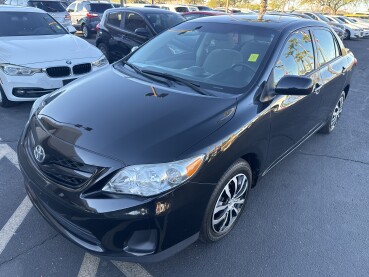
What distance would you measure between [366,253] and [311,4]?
4480cm

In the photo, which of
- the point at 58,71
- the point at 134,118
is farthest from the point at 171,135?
the point at 58,71

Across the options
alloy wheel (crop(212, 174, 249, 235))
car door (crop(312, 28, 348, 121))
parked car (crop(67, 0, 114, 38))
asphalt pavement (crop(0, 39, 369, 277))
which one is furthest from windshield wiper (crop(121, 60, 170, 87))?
parked car (crop(67, 0, 114, 38))

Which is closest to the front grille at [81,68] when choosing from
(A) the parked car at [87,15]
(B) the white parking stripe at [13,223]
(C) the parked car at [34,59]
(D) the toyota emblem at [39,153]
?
(C) the parked car at [34,59]

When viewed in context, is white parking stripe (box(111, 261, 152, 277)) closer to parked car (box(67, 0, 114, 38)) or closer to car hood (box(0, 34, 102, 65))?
car hood (box(0, 34, 102, 65))

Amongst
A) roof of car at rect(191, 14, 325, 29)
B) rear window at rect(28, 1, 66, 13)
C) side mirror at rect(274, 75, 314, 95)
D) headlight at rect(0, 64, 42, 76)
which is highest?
roof of car at rect(191, 14, 325, 29)

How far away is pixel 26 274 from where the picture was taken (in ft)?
7.12

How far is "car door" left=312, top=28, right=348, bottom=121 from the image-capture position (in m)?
3.60

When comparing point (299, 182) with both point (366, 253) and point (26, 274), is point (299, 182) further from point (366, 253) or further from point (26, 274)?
point (26, 274)

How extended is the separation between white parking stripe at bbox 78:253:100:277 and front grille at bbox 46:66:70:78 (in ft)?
11.0

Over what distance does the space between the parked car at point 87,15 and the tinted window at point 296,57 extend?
12.5 metres

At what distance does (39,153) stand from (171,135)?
0.96 m

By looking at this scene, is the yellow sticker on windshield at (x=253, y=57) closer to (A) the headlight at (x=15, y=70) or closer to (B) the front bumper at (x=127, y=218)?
(B) the front bumper at (x=127, y=218)

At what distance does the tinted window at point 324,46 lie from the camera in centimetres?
359

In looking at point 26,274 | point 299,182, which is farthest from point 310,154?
point 26,274
